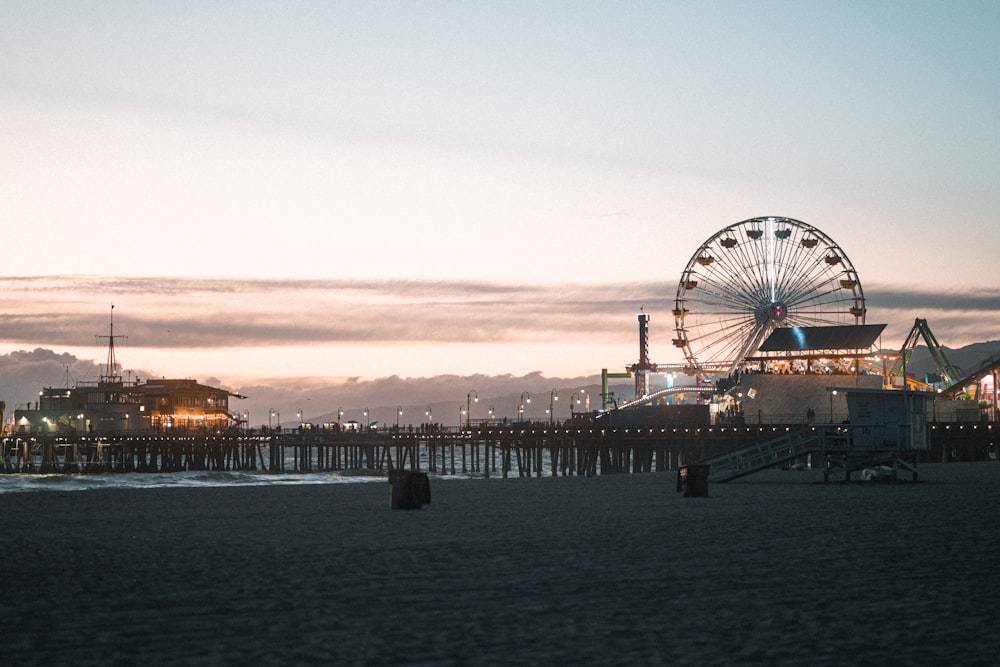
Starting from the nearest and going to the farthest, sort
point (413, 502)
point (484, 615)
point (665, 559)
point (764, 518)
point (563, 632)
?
point (563, 632)
point (484, 615)
point (665, 559)
point (764, 518)
point (413, 502)

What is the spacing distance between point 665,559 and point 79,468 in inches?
3910

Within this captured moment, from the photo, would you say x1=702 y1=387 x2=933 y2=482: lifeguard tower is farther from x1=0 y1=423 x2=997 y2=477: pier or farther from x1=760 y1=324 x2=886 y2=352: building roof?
x1=760 y1=324 x2=886 y2=352: building roof

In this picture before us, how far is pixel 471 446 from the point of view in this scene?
102 metres

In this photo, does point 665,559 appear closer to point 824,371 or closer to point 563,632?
point 563,632

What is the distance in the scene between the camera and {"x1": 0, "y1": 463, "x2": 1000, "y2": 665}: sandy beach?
9.70 m

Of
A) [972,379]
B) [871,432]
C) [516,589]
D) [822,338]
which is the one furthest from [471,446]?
[516,589]

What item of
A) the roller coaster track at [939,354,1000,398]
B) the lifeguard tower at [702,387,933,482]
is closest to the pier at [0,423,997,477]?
the roller coaster track at [939,354,1000,398]

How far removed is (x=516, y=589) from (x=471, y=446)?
89.2 m

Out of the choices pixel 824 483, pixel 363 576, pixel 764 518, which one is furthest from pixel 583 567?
pixel 824 483

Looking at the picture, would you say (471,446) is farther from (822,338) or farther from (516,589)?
(516,589)

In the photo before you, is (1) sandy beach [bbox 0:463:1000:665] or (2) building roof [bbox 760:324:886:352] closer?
(1) sandy beach [bbox 0:463:1000:665]

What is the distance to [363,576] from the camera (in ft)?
47.9

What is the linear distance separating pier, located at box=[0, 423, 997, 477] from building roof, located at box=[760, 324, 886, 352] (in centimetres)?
1313

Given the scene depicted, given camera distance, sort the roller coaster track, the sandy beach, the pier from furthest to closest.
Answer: the roller coaster track → the pier → the sandy beach
